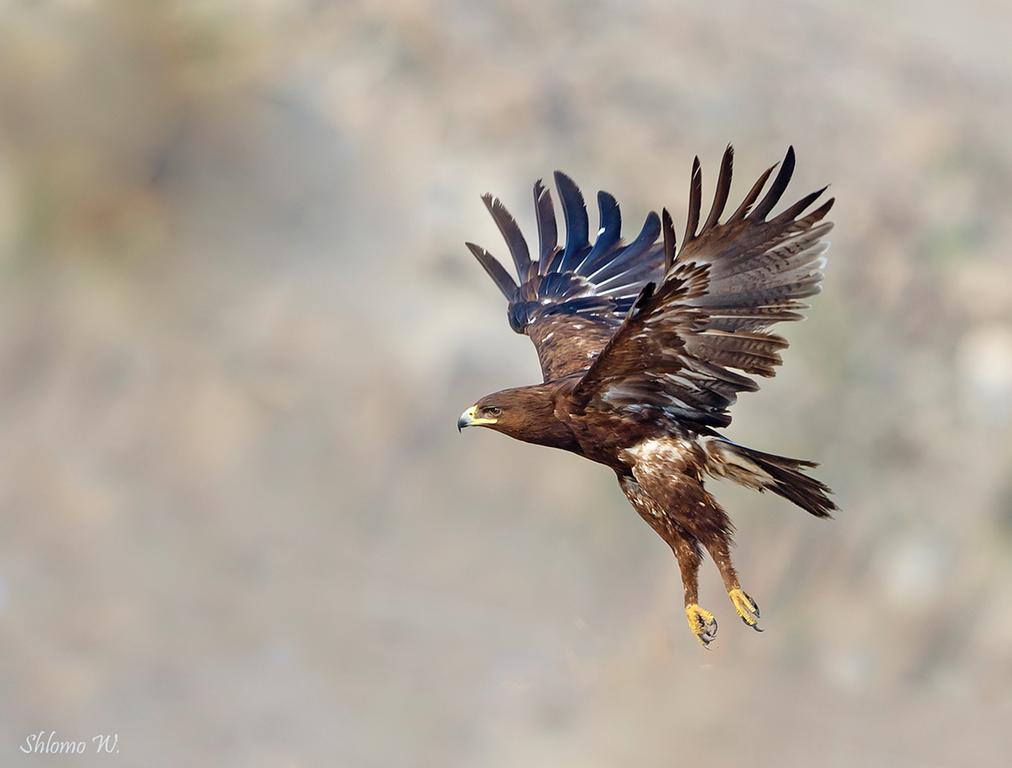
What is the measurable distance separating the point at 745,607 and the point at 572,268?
340cm

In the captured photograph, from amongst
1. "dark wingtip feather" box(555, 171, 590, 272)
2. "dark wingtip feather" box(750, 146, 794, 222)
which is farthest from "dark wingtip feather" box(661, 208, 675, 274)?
"dark wingtip feather" box(555, 171, 590, 272)

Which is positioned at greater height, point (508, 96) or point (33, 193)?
point (33, 193)

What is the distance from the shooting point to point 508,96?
89.4 ft

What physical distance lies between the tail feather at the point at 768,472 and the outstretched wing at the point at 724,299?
1.51ft

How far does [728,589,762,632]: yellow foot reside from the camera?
7.09 metres

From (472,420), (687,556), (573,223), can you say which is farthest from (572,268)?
(687,556)

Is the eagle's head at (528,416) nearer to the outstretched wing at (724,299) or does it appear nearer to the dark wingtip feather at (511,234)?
the outstretched wing at (724,299)

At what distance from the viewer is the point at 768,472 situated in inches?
291

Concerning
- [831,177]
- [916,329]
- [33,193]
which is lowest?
[916,329]

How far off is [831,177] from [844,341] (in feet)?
9.64

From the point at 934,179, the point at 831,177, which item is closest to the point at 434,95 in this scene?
the point at 831,177

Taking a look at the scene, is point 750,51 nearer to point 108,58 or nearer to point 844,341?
point 844,341

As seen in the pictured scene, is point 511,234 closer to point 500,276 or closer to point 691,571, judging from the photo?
point 500,276

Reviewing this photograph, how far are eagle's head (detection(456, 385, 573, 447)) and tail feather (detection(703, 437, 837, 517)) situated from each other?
79 centimetres
